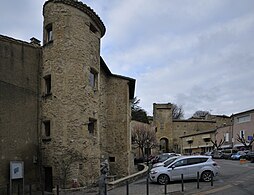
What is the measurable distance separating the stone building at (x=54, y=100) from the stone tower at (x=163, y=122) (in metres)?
55.0

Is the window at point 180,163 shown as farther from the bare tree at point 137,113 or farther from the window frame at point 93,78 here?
the bare tree at point 137,113

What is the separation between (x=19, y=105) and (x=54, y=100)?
223 cm

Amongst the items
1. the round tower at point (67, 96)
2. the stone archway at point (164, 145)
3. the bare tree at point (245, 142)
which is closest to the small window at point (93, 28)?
the round tower at point (67, 96)

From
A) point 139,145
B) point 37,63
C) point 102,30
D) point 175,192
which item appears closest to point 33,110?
point 37,63

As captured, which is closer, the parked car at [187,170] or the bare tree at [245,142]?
the parked car at [187,170]

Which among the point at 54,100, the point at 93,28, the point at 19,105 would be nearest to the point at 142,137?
the point at 93,28

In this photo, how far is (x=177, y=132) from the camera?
8231 cm

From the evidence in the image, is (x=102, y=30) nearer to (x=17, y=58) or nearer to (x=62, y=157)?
(x=17, y=58)

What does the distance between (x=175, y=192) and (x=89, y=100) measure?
8.91 metres

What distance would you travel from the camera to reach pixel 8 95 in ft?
66.8

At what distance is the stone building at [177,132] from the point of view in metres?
76.1

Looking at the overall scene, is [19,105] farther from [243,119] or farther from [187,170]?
[243,119]

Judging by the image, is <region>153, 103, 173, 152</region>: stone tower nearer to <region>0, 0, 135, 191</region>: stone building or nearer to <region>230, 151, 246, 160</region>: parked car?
<region>230, 151, 246, 160</region>: parked car

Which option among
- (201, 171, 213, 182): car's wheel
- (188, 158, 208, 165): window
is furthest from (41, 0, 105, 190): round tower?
(201, 171, 213, 182): car's wheel
